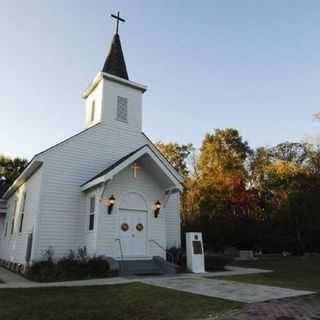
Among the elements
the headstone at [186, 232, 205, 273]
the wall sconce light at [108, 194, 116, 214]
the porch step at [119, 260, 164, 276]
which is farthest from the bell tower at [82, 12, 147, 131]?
the porch step at [119, 260, 164, 276]

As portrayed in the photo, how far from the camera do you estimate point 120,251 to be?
1447cm

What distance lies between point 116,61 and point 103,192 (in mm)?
8747

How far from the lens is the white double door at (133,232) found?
48.5 ft

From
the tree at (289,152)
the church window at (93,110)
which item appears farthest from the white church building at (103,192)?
the tree at (289,152)

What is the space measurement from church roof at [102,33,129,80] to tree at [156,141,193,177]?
70.4 ft

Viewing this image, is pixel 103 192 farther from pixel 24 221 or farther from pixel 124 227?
pixel 24 221

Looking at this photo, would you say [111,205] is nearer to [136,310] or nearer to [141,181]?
[141,181]

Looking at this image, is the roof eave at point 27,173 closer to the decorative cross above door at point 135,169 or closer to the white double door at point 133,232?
the decorative cross above door at point 135,169

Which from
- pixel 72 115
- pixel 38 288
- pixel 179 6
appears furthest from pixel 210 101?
pixel 38 288

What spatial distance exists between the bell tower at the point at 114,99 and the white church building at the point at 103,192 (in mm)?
54

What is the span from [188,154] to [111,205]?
28.3m

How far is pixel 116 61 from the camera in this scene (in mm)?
19375

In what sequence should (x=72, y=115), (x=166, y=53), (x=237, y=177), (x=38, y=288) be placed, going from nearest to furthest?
1. (x=38, y=288)
2. (x=166, y=53)
3. (x=72, y=115)
4. (x=237, y=177)

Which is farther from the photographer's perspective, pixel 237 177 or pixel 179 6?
pixel 237 177
